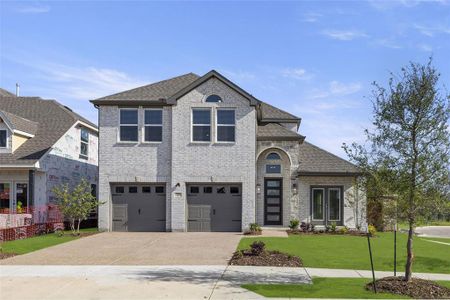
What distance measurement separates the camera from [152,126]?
89.6 feet

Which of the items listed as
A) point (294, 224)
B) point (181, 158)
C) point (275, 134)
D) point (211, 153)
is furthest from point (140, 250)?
point (275, 134)

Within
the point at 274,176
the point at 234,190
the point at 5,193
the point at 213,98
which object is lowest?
the point at 5,193

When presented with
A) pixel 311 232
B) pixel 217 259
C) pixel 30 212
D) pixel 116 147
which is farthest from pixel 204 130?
pixel 217 259

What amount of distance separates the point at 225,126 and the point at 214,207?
4119mm

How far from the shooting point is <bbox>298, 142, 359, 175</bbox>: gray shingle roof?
28312mm

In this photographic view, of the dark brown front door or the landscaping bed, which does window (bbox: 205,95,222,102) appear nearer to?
the dark brown front door

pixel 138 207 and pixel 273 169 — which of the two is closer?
pixel 138 207

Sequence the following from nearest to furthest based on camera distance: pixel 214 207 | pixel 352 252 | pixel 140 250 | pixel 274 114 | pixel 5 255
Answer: pixel 5 255 < pixel 352 252 < pixel 140 250 < pixel 214 207 < pixel 274 114

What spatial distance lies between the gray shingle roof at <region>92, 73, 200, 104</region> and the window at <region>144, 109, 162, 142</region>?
716 millimetres

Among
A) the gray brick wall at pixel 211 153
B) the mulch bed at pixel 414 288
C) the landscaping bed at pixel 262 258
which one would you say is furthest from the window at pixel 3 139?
the mulch bed at pixel 414 288

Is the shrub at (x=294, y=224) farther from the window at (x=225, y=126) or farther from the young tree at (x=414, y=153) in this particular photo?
the young tree at (x=414, y=153)

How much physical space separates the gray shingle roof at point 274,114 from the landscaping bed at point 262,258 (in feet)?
50.3

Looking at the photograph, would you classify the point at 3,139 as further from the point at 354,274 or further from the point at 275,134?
the point at 354,274

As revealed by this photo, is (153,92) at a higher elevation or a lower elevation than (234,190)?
higher
